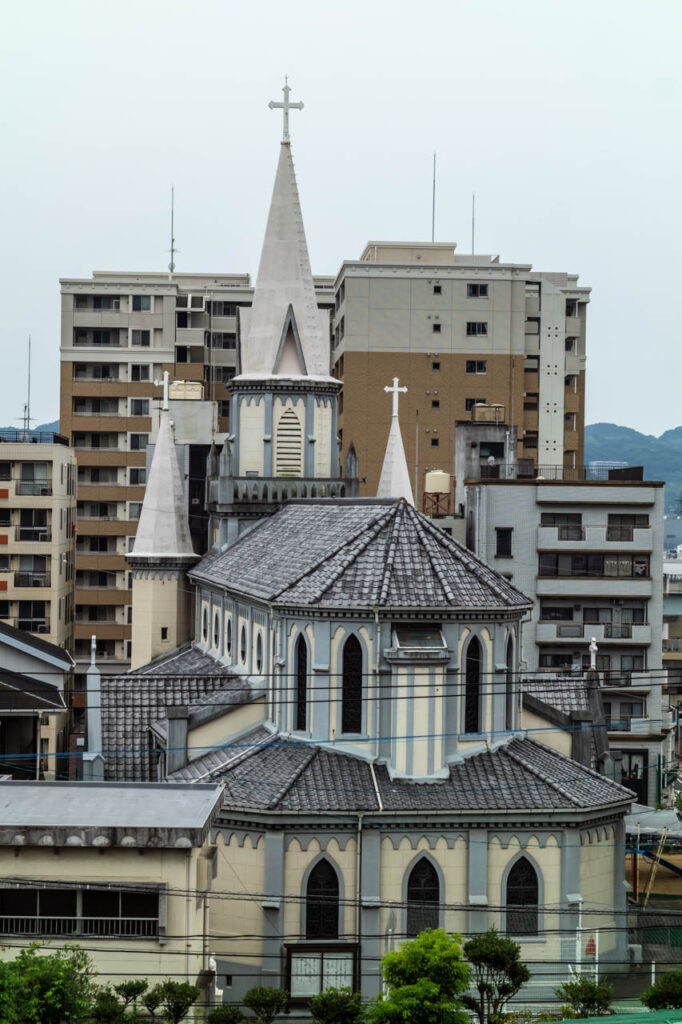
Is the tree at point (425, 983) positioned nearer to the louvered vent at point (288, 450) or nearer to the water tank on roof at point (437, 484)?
the louvered vent at point (288, 450)

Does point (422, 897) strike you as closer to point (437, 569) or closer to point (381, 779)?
point (381, 779)

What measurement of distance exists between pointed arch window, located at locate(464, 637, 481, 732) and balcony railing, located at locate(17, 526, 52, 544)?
3993cm

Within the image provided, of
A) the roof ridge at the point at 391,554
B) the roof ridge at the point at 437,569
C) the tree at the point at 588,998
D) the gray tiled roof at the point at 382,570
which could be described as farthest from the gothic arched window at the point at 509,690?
the tree at the point at 588,998

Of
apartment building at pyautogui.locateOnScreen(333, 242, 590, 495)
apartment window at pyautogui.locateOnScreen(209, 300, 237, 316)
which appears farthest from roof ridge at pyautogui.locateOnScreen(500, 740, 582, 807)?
apartment window at pyautogui.locateOnScreen(209, 300, 237, 316)

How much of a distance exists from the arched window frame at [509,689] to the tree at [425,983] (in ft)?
40.4

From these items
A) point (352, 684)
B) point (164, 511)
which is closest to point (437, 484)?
point (164, 511)

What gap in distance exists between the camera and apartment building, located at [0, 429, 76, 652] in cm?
7625

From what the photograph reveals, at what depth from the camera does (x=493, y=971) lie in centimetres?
3256

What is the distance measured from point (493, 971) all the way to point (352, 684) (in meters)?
10.1

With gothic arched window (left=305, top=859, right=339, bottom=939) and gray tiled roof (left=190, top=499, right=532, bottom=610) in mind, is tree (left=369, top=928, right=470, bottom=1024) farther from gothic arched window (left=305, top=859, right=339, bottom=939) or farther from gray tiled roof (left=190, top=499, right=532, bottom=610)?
gray tiled roof (left=190, top=499, right=532, bottom=610)

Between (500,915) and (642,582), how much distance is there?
32305mm

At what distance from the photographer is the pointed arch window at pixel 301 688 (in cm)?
4191

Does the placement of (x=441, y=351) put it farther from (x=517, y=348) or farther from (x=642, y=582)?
(x=642, y=582)

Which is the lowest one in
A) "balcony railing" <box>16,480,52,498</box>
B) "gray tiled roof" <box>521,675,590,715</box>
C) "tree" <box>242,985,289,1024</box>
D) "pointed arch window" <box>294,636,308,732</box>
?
"tree" <box>242,985,289,1024</box>
